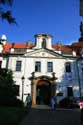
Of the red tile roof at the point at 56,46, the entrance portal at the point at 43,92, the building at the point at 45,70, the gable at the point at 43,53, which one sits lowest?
the entrance portal at the point at 43,92

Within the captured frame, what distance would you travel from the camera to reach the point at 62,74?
37.6m

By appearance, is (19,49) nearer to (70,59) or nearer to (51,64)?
(51,64)

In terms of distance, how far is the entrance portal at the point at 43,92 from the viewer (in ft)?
121

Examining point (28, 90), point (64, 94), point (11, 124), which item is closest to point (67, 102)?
point (64, 94)

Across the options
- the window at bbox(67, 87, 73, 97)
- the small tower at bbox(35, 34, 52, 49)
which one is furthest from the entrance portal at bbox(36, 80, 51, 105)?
the small tower at bbox(35, 34, 52, 49)

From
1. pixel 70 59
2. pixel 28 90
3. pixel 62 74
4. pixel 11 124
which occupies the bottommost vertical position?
pixel 11 124

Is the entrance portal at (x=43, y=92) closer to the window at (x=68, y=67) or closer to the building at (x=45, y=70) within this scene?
the building at (x=45, y=70)

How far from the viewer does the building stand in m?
36.7

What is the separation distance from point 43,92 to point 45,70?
357 centimetres

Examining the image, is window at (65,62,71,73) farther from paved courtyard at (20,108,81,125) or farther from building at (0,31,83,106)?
paved courtyard at (20,108,81,125)

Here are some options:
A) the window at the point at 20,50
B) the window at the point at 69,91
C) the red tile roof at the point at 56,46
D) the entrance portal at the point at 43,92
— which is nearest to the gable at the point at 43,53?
the window at the point at 20,50

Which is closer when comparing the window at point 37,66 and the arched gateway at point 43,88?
the arched gateway at point 43,88

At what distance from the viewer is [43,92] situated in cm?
3794

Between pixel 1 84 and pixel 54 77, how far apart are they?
10.7 metres
